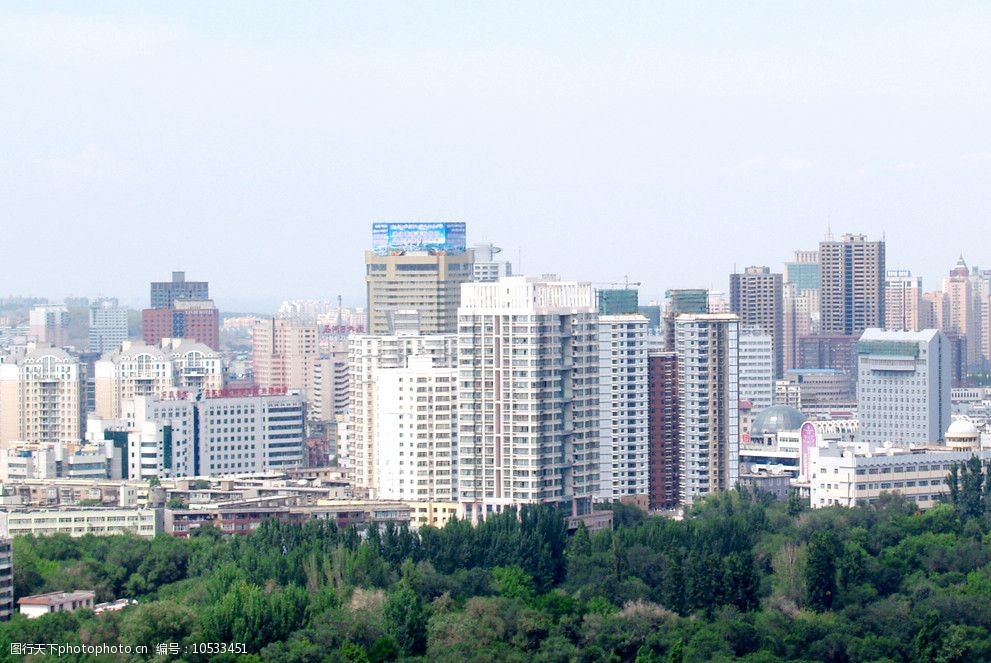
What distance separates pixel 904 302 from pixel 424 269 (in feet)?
89.9

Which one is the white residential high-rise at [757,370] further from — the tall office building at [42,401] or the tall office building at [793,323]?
the tall office building at [42,401]

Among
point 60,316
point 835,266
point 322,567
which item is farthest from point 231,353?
point 322,567

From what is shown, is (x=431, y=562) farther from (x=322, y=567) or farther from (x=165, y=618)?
(x=165, y=618)

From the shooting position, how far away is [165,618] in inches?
1239

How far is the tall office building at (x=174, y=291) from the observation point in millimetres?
86000

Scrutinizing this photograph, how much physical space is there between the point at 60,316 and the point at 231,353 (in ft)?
25.9

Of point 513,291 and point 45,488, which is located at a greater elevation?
point 513,291

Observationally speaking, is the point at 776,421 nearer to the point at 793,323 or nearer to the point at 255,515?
the point at 255,515

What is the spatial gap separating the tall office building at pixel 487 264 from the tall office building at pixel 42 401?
999 cm

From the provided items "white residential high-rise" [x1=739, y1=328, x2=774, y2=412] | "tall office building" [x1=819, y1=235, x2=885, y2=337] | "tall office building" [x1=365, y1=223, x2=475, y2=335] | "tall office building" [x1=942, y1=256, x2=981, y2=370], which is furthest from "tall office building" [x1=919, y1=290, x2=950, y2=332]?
"tall office building" [x1=365, y1=223, x2=475, y2=335]

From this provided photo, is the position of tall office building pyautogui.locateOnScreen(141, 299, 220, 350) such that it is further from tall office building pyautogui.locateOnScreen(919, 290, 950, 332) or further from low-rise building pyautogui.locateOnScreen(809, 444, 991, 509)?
low-rise building pyautogui.locateOnScreen(809, 444, 991, 509)

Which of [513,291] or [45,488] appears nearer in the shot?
[513,291]

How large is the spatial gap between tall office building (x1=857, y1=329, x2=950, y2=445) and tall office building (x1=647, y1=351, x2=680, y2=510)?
11.2m

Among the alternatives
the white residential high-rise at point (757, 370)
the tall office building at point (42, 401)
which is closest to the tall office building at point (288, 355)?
the white residential high-rise at point (757, 370)
